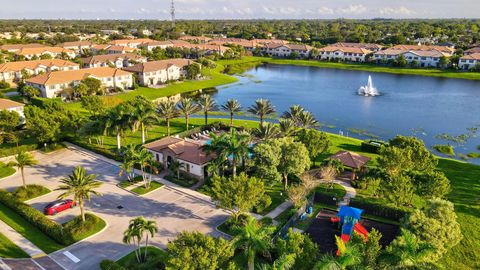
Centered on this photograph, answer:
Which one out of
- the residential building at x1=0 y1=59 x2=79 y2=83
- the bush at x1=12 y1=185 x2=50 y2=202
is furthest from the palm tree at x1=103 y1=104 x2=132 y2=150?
the residential building at x1=0 y1=59 x2=79 y2=83

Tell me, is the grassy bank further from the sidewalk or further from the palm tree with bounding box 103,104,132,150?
the sidewalk

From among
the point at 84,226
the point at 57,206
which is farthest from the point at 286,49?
the point at 84,226

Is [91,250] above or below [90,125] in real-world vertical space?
below

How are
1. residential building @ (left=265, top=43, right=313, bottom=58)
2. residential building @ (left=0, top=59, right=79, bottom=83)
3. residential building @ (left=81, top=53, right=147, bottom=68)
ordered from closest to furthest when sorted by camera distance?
residential building @ (left=0, top=59, right=79, bottom=83)
residential building @ (left=81, top=53, right=147, bottom=68)
residential building @ (left=265, top=43, right=313, bottom=58)

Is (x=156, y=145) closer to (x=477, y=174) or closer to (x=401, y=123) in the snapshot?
(x=477, y=174)

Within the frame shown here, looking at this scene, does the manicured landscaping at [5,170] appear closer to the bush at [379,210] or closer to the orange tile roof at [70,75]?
the orange tile roof at [70,75]

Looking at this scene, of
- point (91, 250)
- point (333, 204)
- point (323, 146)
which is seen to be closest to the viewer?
point (91, 250)

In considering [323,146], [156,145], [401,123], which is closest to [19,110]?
[156,145]
